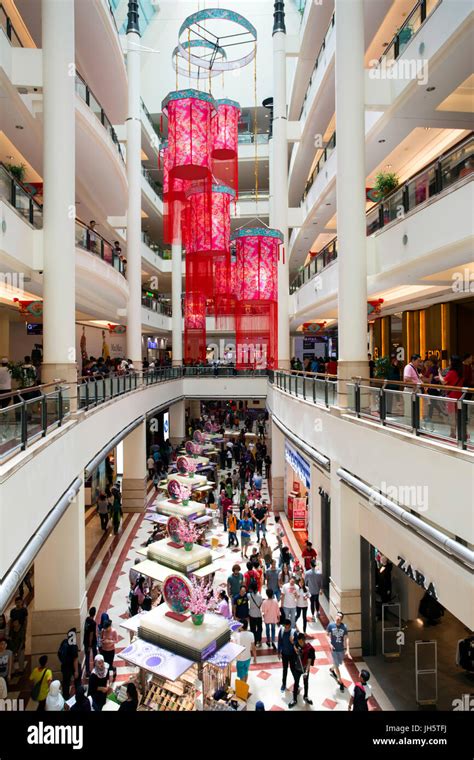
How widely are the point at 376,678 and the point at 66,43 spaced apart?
1215 cm

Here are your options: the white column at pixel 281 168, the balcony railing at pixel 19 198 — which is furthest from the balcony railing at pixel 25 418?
the white column at pixel 281 168

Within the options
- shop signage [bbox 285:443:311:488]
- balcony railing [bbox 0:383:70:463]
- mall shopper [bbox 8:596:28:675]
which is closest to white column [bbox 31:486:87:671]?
mall shopper [bbox 8:596:28:675]

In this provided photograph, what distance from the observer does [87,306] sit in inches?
658

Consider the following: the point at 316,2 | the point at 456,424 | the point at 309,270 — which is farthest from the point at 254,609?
the point at 316,2

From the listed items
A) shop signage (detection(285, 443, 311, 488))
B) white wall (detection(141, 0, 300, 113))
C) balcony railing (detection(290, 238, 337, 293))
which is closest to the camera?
shop signage (detection(285, 443, 311, 488))

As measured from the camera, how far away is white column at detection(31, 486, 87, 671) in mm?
9086

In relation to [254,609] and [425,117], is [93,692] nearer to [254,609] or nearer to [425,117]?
[254,609]

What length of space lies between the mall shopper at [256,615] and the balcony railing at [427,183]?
24.2 ft

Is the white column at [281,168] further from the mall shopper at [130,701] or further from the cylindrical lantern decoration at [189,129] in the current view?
the mall shopper at [130,701]

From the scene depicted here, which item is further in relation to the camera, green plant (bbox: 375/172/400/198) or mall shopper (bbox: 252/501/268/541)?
mall shopper (bbox: 252/501/268/541)

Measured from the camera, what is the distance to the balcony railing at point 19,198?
8.45m

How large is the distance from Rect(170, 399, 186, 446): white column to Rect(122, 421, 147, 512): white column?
10.3 m

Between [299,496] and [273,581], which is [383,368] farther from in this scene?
[299,496]

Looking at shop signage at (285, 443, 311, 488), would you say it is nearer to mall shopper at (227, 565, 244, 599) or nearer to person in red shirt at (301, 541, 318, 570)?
person in red shirt at (301, 541, 318, 570)
